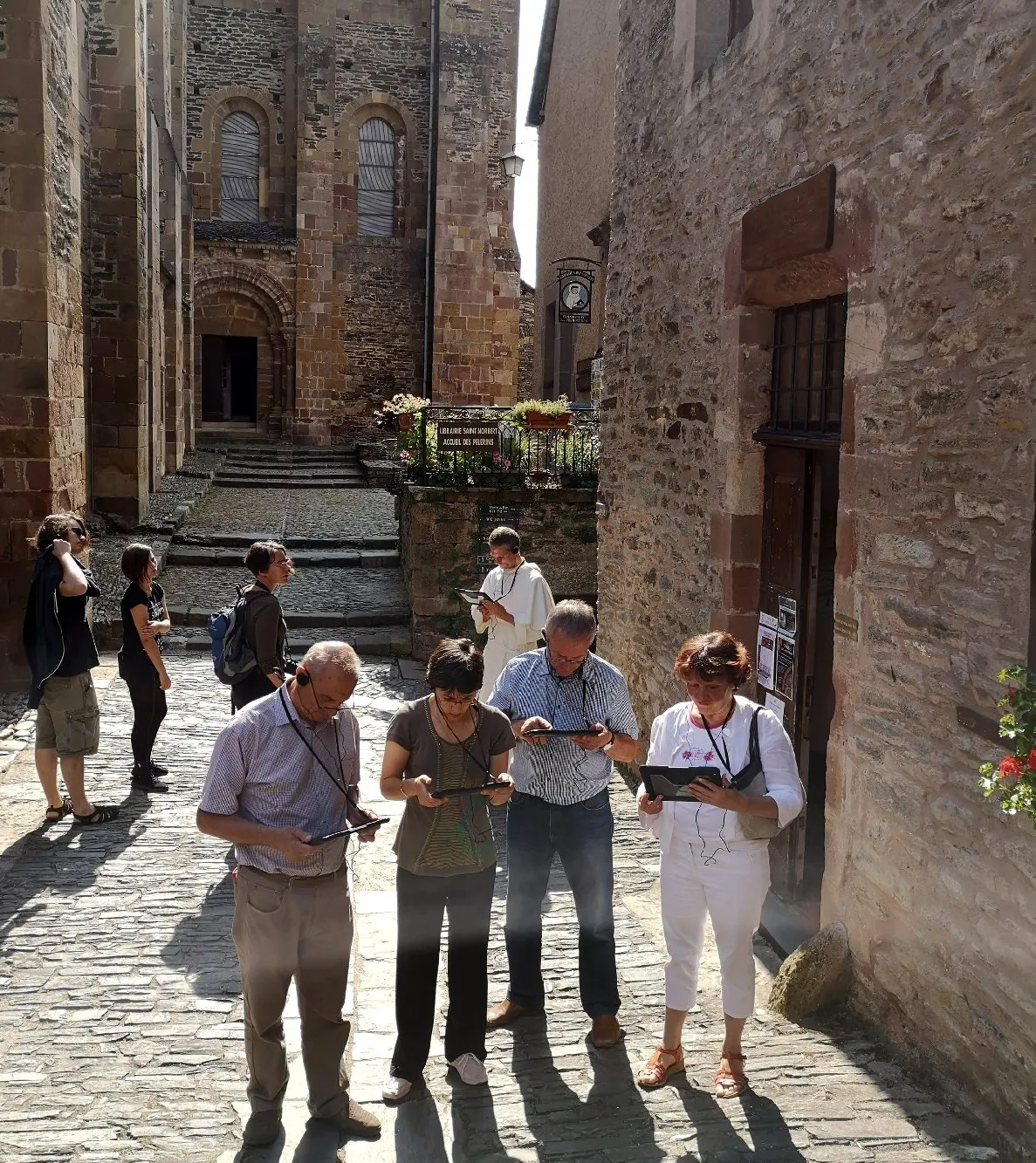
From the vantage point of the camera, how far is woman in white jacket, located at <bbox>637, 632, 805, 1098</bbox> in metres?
4.12

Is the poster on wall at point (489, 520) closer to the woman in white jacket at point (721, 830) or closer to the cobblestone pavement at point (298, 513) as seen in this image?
the cobblestone pavement at point (298, 513)

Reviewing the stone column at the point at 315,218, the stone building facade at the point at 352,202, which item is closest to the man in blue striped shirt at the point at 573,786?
the stone building facade at the point at 352,202

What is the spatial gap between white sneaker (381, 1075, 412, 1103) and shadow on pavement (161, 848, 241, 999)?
112 cm

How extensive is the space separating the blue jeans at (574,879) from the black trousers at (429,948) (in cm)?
46

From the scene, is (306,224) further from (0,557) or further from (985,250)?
(985,250)

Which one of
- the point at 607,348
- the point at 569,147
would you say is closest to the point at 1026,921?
the point at 607,348

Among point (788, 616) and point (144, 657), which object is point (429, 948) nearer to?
point (788, 616)

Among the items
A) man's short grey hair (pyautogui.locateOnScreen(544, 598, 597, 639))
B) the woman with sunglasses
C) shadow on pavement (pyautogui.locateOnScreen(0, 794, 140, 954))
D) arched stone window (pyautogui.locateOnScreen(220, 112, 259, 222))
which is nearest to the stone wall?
shadow on pavement (pyautogui.locateOnScreen(0, 794, 140, 954))

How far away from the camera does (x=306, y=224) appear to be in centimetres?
2778

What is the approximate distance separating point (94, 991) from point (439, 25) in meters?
25.9

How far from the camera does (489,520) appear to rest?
12969 mm

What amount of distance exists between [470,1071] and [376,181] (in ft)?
87.9

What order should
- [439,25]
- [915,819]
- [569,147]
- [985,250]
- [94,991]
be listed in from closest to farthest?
[985,250], [915,819], [94,991], [569,147], [439,25]

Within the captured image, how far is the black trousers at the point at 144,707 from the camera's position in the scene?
7691 millimetres
